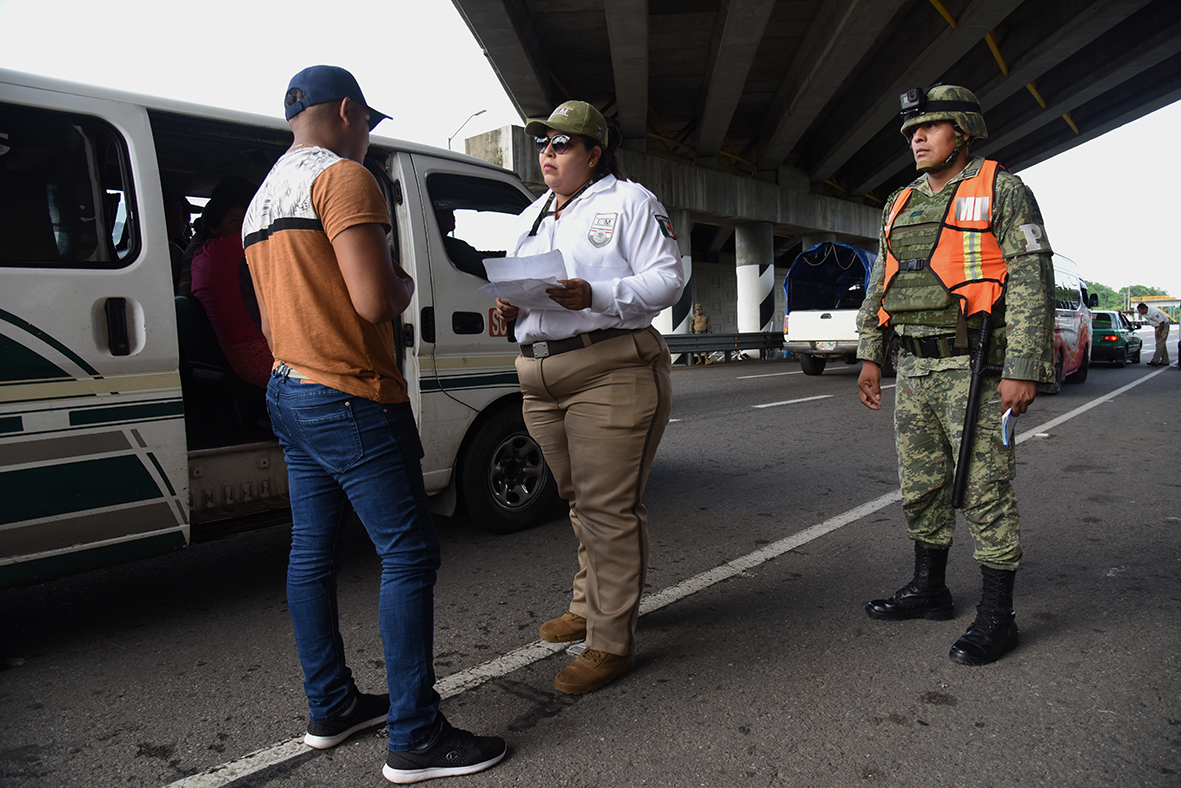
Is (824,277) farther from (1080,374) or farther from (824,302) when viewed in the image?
(1080,374)

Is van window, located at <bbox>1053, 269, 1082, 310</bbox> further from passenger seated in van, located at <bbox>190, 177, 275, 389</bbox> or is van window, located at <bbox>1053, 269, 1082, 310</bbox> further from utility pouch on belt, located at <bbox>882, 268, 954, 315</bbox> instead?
passenger seated in van, located at <bbox>190, 177, 275, 389</bbox>

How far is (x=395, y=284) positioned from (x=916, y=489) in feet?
7.26

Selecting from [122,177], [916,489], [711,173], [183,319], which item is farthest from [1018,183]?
[711,173]

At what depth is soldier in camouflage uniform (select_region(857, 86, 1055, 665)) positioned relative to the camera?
9.17 feet

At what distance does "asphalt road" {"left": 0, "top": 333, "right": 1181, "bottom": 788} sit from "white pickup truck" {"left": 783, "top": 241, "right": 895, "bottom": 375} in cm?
1057

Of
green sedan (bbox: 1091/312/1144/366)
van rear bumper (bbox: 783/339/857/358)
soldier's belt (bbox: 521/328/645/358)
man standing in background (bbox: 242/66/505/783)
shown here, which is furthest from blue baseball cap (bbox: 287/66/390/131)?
green sedan (bbox: 1091/312/1144/366)

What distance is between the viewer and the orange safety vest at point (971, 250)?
9.47ft

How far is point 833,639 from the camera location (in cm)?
304

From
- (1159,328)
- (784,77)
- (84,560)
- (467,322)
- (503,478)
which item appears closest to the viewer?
(84,560)

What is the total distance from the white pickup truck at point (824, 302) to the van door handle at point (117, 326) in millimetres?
14165

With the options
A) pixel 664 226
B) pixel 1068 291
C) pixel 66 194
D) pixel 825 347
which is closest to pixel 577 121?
pixel 664 226

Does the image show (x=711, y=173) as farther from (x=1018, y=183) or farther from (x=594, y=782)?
(x=594, y=782)

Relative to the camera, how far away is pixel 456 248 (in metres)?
4.23

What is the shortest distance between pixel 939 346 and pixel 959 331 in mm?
95
